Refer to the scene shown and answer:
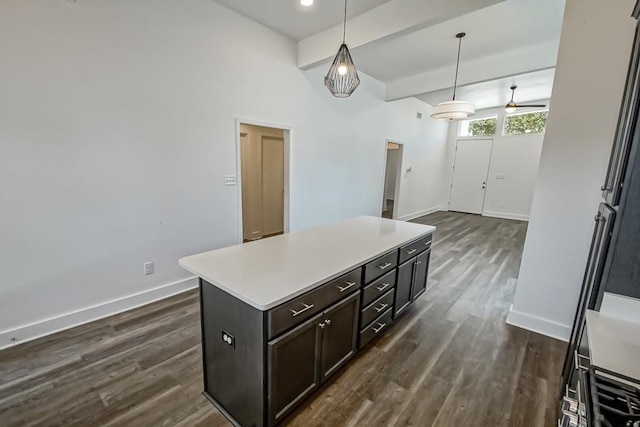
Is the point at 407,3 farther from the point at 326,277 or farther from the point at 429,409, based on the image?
the point at 429,409

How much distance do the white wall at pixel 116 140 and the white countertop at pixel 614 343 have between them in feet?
11.0

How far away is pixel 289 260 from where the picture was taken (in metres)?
1.82

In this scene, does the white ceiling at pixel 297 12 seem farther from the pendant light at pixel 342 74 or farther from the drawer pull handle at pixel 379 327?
the drawer pull handle at pixel 379 327

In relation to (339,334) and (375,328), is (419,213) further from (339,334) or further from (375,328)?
(339,334)

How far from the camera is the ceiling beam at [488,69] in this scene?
388cm

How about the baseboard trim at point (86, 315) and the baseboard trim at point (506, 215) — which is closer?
the baseboard trim at point (86, 315)

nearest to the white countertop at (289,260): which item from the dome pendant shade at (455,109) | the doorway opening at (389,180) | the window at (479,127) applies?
the dome pendant shade at (455,109)

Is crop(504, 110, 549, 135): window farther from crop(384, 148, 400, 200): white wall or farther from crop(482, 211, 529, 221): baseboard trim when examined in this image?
crop(384, 148, 400, 200): white wall

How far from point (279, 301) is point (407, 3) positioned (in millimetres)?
3117

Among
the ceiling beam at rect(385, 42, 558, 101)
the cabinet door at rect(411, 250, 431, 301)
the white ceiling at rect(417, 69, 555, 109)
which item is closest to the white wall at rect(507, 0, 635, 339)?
the cabinet door at rect(411, 250, 431, 301)

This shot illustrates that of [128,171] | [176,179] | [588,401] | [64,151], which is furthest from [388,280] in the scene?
[64,151]

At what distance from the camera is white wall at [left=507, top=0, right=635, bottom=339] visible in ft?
6.79

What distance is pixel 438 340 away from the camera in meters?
2.48

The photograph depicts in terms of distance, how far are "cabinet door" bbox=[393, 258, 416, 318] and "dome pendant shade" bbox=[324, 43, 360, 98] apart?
172 centimetres
